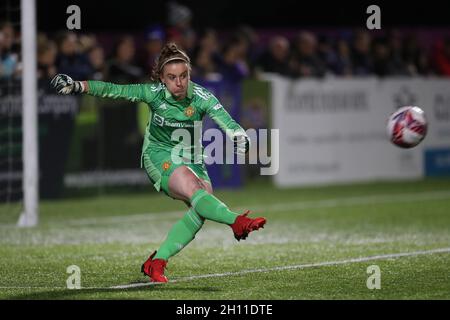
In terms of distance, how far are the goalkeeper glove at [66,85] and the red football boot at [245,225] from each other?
5.04ft

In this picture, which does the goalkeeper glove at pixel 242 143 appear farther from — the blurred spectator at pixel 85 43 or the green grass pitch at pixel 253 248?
the blurred spectator at pixel 85 43

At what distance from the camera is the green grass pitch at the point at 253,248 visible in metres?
7.88

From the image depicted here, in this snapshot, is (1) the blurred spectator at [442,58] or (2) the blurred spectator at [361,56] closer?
(2) the blurred spectator at [361,56]

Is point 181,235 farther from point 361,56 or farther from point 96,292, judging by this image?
point 361,56

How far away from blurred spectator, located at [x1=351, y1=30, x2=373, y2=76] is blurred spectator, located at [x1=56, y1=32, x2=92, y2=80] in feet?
19.0

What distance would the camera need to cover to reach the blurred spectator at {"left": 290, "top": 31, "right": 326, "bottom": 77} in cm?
1841

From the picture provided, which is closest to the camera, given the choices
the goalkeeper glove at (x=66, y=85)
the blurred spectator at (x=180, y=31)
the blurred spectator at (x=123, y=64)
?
the goalkeeper glove at (x=66, y=85)

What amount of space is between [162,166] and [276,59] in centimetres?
1045

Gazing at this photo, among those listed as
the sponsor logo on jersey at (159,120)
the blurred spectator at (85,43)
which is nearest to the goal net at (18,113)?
the blurred spectator at (85,43)

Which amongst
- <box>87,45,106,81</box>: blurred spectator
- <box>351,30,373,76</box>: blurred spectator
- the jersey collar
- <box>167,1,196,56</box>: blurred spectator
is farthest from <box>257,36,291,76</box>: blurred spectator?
the jersey collar

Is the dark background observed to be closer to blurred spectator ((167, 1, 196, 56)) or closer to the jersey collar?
blurred spectator ((167, 1, 196, 56))

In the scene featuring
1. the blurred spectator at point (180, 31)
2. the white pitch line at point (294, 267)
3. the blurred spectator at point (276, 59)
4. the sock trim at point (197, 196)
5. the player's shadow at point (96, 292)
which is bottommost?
the player's shadow at point (96, 292)

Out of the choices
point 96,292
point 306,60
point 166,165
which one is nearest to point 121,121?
point 306,60

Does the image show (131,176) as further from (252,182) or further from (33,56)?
(33,56)
